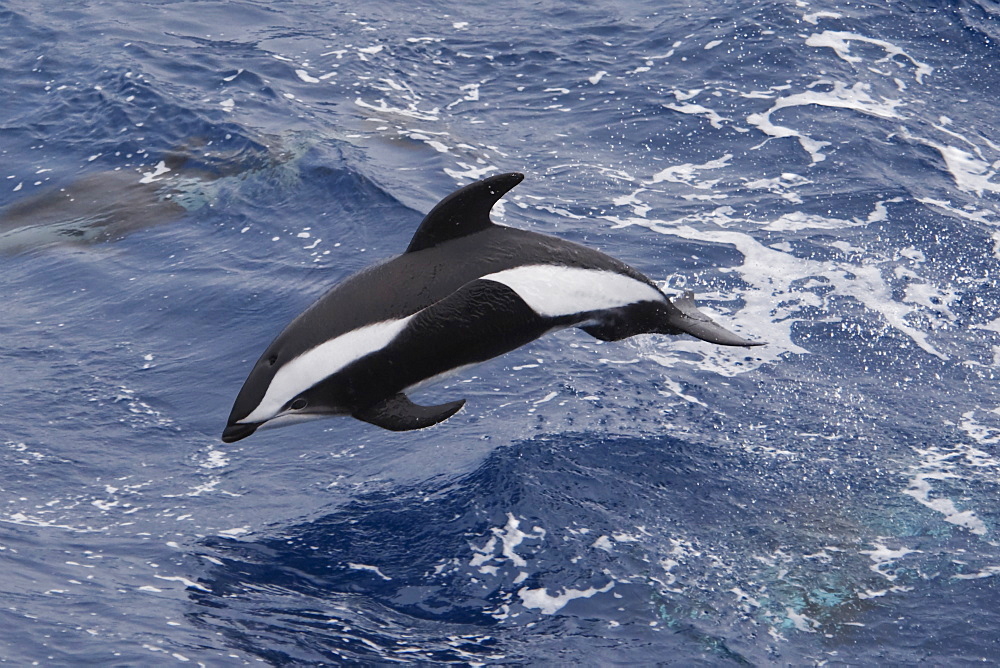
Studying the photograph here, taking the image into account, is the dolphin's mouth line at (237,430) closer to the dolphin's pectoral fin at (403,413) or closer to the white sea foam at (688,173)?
the dolphin's pectoral fin at (403,413)

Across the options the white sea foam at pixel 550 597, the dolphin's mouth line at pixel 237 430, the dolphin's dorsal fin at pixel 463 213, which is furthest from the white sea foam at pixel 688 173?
the dolphin's mouth line at pixel 237 430

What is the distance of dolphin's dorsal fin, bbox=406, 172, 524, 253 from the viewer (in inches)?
278

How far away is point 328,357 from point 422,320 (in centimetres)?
62

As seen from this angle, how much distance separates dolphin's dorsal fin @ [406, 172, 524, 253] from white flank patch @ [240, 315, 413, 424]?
57 cm

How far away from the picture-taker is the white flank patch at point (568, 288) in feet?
23.6

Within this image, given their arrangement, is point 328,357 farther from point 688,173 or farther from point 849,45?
point 849,45

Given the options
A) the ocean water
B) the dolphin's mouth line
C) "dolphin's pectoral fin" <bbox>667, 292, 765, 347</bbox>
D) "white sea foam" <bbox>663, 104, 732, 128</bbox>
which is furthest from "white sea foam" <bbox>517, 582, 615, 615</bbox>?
"white sea foam" <bbox>663, 104, 732, 128</bbox>

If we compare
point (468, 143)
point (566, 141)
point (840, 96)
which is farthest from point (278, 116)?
point (840, 96)

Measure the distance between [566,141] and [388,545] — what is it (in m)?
9.31

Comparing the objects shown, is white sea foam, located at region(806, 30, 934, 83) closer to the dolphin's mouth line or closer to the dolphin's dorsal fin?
the dolphin's dorsal fin

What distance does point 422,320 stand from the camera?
6.99 meters

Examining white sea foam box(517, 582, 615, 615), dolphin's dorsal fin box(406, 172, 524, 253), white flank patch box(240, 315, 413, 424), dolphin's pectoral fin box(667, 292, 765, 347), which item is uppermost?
dolphin's dorsal fin box(406, 172, 524, 253)

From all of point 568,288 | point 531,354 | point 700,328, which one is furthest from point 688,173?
point 568,288

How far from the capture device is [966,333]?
12359mm
